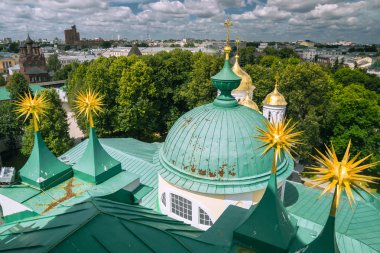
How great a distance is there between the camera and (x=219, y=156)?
9.93 m

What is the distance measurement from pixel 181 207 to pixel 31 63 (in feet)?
249

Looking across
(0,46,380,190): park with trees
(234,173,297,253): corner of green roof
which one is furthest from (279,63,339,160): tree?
(234,173,297,253): corner of green roof

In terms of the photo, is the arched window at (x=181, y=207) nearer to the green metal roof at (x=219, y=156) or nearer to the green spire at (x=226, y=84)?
the green metal roof at (x=219, y=156)

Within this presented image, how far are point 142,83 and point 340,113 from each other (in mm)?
21046

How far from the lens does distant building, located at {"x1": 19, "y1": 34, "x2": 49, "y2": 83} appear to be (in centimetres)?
6988

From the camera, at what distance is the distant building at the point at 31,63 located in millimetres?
69875

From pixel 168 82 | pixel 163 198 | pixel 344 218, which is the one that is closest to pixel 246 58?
pixel 168 82

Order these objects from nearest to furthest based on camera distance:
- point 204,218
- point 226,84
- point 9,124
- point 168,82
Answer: point 204,218, point 226,84, point 9,124, point 168,82

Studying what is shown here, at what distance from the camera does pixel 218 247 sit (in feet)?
21.3

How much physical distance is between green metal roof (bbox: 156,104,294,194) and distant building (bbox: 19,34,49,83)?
72.9 m

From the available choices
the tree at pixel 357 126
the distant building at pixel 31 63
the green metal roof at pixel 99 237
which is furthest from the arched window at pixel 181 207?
the distant building at pixel 31 63

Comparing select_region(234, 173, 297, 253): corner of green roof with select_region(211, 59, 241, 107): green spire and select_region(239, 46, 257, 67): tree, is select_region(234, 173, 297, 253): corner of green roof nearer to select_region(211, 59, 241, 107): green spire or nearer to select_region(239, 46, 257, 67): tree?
select_region(211, 59, 241, 107): green spire

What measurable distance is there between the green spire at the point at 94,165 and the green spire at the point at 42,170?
76cm

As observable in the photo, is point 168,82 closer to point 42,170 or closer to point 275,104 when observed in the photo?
point 275,104
